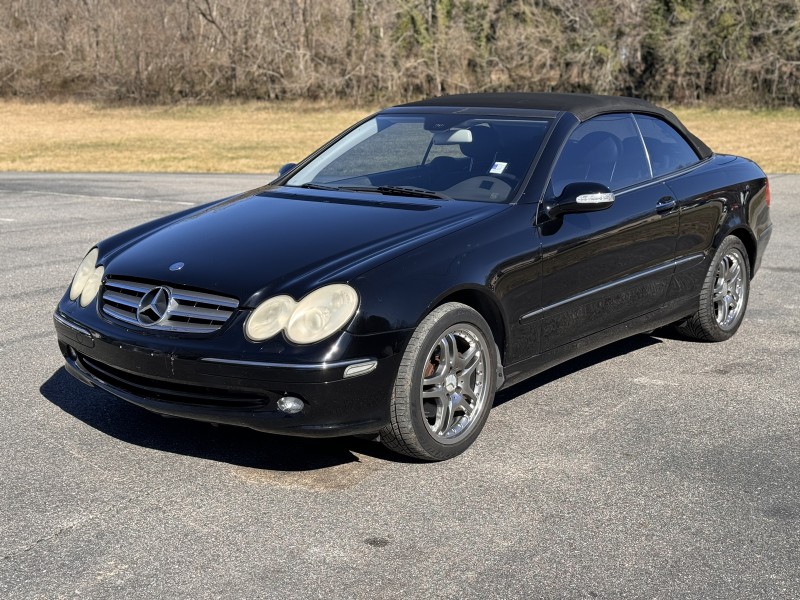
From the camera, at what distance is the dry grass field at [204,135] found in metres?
26.0

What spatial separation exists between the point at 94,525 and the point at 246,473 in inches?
30.7

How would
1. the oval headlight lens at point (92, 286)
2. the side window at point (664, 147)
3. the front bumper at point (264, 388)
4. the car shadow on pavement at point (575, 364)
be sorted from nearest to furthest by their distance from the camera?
the front bumper at point (264, 388), the oval headlight lens at point (92, 286), the car shadow on pavement at point (575, 364), the side window at point (664, 147)

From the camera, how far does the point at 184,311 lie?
4.80 metres

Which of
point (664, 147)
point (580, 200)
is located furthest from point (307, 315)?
point (664, 147)

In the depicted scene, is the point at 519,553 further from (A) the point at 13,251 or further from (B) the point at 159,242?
(A) the point at 13,251

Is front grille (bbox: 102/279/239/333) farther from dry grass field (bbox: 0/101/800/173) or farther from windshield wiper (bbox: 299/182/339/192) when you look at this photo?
dry grass field (bbox: 0/101/800/173)

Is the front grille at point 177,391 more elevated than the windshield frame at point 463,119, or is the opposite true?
the windshield frame at point 463,119

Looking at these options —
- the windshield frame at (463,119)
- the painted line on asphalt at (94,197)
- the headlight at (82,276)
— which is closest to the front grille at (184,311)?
the headlight at (82,276)

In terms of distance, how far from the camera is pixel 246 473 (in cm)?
485

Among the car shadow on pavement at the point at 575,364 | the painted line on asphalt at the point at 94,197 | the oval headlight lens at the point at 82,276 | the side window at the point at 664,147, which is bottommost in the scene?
the painted line on asphalt at the point at 94,197

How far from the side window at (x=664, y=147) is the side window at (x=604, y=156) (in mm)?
99

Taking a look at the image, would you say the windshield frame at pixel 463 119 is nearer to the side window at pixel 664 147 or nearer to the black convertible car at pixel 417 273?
the black convertible car at pixel 417 273

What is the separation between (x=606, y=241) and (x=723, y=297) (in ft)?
5.58

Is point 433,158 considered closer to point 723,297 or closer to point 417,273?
point 417,273
